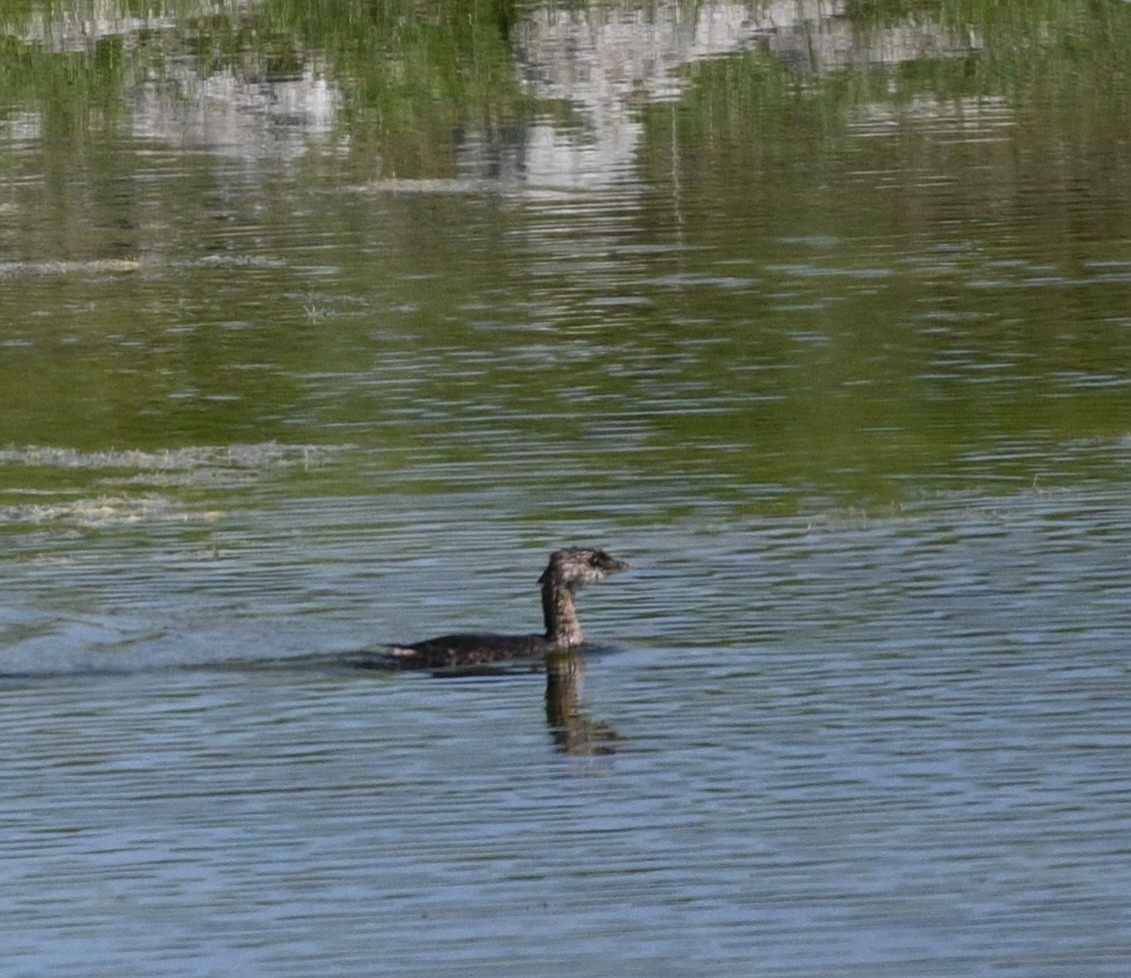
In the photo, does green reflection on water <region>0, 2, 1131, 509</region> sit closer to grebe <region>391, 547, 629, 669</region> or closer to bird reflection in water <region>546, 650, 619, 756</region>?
grebe <region>391, 547, 629, 669</region>

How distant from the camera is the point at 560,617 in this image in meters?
14.4

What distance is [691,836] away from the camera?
11.4 m

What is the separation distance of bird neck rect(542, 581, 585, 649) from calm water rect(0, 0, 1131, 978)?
0.21 m

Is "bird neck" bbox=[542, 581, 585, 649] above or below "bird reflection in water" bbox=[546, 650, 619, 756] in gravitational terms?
above

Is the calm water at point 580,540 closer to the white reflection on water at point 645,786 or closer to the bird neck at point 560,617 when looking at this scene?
the white reflection on water at point 645,786

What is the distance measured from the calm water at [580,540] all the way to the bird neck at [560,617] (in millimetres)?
214

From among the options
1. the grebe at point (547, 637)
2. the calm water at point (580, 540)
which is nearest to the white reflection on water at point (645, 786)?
the calm water at point (580, 540)

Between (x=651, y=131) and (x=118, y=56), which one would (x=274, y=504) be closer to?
(x=651, y=131)

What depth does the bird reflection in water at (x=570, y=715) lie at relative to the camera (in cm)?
1274

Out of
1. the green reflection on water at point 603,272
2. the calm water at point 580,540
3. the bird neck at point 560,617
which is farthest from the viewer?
the green reflection on water at point 603,272

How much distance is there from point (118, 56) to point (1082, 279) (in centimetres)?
1983

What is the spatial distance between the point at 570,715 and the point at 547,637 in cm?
100

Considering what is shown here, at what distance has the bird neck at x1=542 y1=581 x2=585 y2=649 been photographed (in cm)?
1438

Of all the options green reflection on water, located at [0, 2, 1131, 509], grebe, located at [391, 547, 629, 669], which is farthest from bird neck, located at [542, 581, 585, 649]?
green reflection on water, located at [0, 2, 1131, 509]
